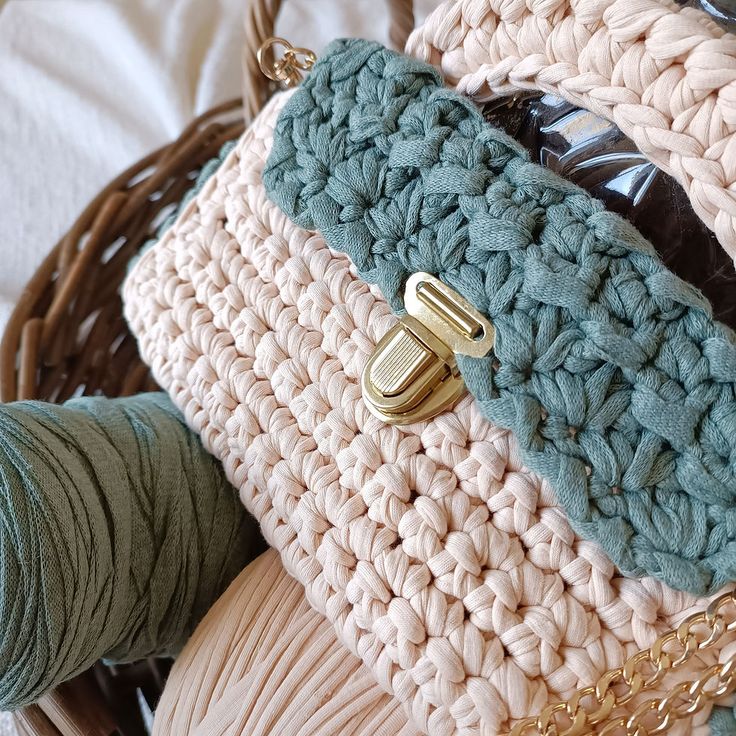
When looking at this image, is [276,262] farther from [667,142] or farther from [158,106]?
[158,106]

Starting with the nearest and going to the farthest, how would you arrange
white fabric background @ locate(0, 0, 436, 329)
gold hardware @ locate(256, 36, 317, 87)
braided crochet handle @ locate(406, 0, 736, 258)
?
braided crochet handle @ locate(406, 0, 736, 258)
gold hardware @ locate(256, 36, 317, 87)
white fabric background @ locate(0, 0, 436, 329)

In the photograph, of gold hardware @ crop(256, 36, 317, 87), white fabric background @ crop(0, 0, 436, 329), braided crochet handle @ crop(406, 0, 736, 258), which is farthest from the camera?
white fabric background @ crop(0, 0, 436, 329)

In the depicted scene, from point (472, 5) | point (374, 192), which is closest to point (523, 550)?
point (374, 192)

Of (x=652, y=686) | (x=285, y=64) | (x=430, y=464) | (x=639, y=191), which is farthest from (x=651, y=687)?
(x=285, y=64)

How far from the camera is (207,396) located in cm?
53

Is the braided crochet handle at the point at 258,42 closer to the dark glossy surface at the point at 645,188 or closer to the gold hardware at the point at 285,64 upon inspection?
the gold hardware at the point at 285,64

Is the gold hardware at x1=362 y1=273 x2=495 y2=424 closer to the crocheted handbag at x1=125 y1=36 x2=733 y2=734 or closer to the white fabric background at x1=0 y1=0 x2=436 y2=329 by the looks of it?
the crocheted handbag at x1=125 y1=36 x2=733 y2=734

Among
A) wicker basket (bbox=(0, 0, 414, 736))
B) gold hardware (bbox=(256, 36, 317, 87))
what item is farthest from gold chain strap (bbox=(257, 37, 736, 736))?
gold hardware (bbox=(256, 36, 317, 87))

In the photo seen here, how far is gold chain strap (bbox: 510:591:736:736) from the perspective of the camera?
377 mm

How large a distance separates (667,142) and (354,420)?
22 centimetres

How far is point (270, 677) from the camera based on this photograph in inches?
18.2

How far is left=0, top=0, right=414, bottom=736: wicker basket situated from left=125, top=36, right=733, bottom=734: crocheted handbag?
0.56 feet

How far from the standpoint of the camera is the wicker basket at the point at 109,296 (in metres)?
0.61

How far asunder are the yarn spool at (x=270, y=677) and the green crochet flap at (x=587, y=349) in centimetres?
17
